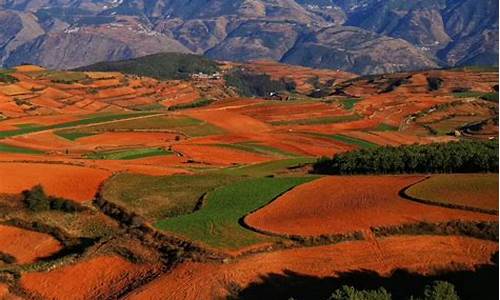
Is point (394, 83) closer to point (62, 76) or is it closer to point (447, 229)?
point (62, 76)

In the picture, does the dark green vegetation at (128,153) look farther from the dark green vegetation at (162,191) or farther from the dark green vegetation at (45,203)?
Result: the dark green vegetation at (45,203)

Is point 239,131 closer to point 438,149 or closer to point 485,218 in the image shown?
point 438,149

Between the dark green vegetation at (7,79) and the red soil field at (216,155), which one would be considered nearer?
the red soil field at (216,155)

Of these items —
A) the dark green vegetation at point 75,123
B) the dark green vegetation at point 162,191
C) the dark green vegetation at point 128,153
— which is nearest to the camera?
the dark green vegetation at point 162,191

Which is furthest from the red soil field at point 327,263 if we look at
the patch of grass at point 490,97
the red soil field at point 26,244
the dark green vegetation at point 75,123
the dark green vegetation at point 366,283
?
the patch of grass at point 490,97

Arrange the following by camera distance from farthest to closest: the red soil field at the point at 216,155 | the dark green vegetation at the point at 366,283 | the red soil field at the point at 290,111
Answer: the red soil field at the point at 290,111
the red soil field at the point at 216,155
the dark green vegetation at the point at 366,283

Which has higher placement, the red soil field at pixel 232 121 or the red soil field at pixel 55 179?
the red soil field at pixel 55 179

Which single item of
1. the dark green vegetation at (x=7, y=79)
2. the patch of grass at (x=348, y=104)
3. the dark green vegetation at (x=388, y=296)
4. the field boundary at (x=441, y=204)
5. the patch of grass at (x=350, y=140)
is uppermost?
the dark green vegetation at (x=388, y=296)

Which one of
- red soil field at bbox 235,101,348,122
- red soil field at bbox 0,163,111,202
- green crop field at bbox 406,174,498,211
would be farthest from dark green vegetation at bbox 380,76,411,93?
green crop field at bbox 406,174,498,211

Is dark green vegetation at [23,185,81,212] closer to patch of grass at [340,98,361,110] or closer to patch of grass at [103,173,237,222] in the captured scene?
patch of grass at [103,173,237,222]
